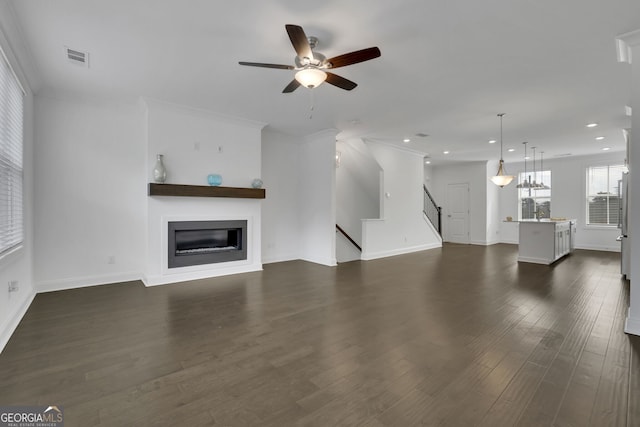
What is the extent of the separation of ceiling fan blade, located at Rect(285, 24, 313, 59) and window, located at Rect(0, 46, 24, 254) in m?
2.75

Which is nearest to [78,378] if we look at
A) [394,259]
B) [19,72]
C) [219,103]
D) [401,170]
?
[19,72]

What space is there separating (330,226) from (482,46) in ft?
13.2

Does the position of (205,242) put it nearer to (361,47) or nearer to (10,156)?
(10,156)

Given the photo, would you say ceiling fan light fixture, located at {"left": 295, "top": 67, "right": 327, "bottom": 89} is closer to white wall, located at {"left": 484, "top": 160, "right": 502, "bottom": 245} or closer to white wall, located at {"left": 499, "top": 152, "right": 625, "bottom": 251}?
white wall, located at {"left": 484, "top": 160, "right": 502, "bottom": 245}

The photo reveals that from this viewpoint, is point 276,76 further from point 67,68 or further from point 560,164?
point 560,164

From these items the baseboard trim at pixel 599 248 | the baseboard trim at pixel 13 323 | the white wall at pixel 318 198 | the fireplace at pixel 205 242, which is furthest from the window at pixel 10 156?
the baseboard trim at pixel 599 248

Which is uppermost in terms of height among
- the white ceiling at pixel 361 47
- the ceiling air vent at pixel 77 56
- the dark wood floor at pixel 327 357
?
the ceiling air vent at pixel 77 56

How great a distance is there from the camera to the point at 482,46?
118 inches

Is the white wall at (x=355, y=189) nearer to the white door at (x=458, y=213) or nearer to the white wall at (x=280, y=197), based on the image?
the white wall at (x=280, y=197)

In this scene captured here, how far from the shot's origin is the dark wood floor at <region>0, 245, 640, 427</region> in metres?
1.77

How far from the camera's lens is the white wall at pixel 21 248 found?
2.68 metres

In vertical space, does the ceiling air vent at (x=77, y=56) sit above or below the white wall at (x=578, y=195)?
above

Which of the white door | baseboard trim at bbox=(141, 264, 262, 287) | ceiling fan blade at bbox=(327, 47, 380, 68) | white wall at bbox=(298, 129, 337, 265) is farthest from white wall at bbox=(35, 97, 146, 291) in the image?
the white door

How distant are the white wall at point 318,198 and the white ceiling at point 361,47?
1055mm
